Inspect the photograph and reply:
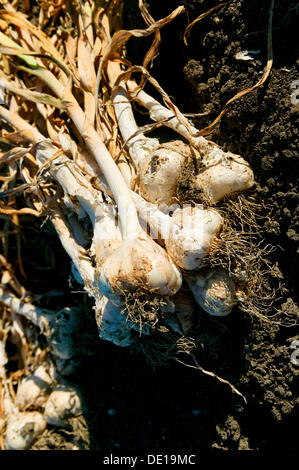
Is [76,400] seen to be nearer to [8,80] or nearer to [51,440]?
[51,440]

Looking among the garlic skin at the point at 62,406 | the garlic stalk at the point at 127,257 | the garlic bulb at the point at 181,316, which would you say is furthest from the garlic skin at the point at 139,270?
the garlic skin at the point at 62,406

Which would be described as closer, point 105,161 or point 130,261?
point 130,261

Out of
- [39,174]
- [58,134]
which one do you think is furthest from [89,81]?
[39,174]

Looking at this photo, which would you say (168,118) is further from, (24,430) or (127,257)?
(24,430)

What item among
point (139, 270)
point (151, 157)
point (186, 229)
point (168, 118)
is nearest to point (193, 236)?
point (186, 229)

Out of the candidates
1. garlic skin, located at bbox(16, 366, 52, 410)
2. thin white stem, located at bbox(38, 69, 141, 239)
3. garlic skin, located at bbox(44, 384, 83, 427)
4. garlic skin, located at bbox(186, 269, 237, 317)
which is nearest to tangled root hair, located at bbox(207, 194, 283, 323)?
garlic skin, located at bbox(186, 269, 237, 317)

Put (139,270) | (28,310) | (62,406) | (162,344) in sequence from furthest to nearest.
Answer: (28,310) → (62,406) → (162,344) → (139,270)

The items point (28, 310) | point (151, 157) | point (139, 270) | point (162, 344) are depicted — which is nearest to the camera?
point (139, 270)

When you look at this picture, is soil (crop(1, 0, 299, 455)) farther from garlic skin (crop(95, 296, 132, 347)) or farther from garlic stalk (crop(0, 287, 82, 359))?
garlic skin (crop(95, 296, 132, 347))
